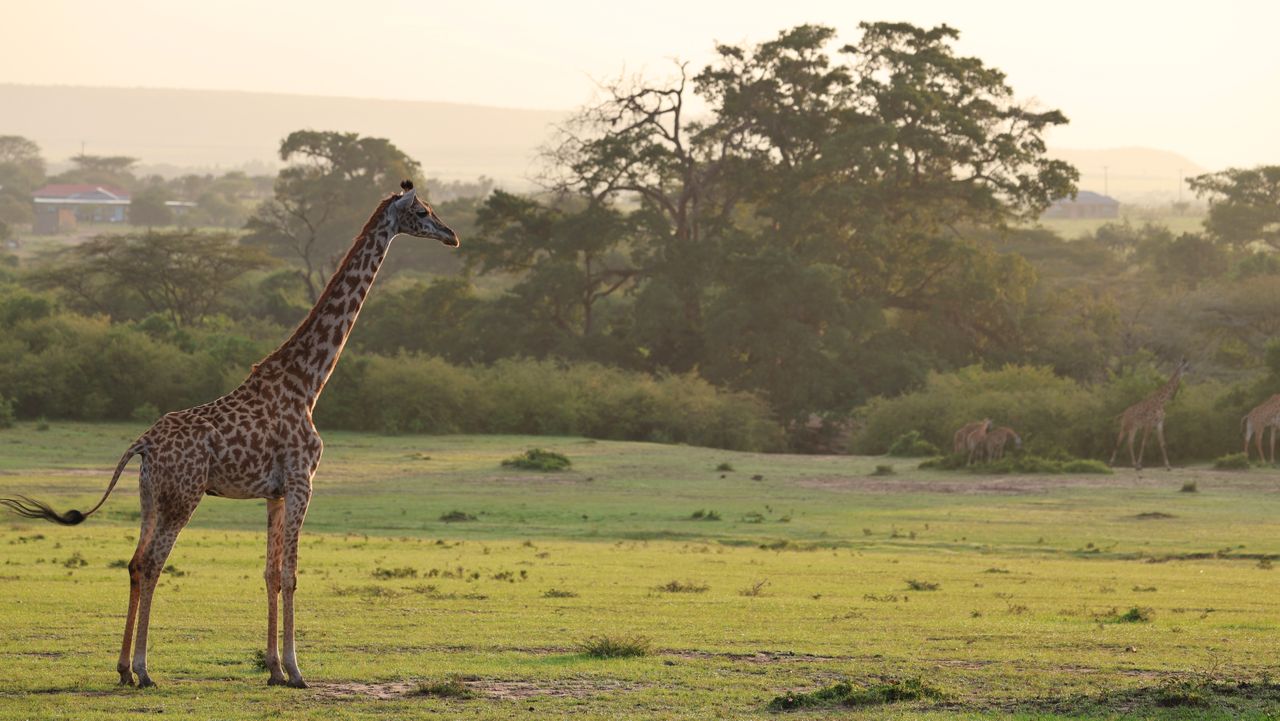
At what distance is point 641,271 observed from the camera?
55.1 m

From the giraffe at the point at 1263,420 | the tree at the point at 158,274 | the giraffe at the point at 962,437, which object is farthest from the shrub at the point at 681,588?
the tree at the point at 158,274

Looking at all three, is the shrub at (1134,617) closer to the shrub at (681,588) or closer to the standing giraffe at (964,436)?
the shrub at (681,588)

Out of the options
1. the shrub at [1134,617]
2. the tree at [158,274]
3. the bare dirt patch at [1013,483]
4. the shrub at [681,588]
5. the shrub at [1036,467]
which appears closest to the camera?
the shrub at [1134,617]

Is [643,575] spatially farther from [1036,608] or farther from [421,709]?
[421,709]

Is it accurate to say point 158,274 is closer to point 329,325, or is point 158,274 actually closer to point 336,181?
point 336,181

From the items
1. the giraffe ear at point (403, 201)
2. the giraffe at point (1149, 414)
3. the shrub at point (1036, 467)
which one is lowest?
the shrub at point (1036, 467)

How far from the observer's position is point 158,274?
5906 centimetres

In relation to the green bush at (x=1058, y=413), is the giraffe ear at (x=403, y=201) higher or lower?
higher

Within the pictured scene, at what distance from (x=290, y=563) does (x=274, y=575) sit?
0.16 meters

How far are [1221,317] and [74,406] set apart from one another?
34275 mm

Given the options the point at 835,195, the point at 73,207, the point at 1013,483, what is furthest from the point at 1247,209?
the point at 73,207

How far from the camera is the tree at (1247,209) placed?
77.3 meters

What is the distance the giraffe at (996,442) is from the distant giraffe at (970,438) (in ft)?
0.50

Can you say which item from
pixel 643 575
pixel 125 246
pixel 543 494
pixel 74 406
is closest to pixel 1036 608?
pixel 643 575
